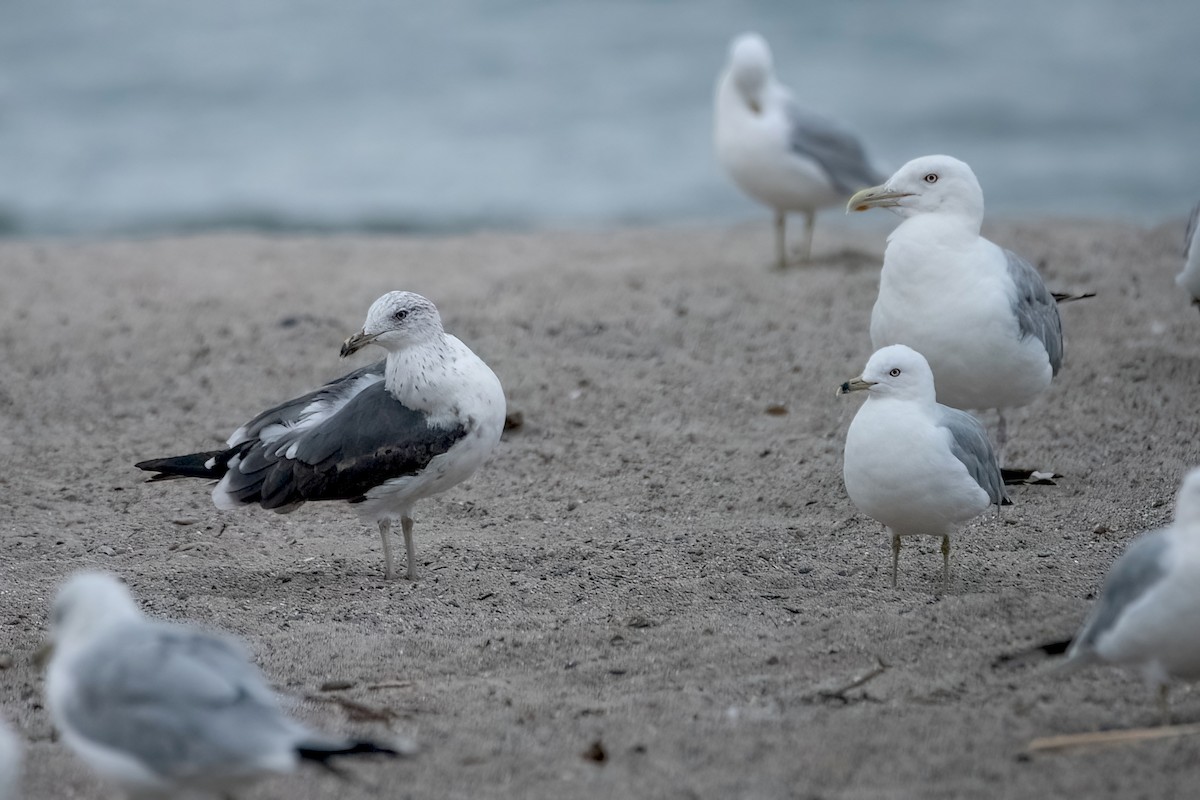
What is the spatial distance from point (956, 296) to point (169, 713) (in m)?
3.53

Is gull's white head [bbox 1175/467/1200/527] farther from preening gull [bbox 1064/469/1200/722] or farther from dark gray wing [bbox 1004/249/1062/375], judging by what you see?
dark gray wing [bbox 1004/249/1062/375]

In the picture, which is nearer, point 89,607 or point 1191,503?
point 89,607

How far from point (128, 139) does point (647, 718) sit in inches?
604

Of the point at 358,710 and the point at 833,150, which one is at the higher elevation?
the point at 833,150

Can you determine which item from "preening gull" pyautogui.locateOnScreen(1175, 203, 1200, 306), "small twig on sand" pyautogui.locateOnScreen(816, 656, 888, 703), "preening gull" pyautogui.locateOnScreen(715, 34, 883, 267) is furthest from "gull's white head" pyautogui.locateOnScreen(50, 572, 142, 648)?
"preening gull" pyautogui.locateOnScreen(715, 34, 883, 267)

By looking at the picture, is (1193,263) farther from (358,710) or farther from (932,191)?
(358,710)

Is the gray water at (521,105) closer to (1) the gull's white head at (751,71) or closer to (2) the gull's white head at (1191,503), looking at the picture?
(1) the gull's white head at (751,71)

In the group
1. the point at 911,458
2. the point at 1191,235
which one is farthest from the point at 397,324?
the point at 1191,235

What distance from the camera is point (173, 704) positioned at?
10.2ft

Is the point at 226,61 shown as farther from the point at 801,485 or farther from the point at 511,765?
the point at 511,765

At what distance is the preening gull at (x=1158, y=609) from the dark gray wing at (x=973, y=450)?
44.9 inches

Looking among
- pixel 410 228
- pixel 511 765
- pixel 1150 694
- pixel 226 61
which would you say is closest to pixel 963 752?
pixel 1150 694

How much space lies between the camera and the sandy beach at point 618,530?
3672mm

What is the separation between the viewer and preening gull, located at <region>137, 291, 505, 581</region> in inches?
203
